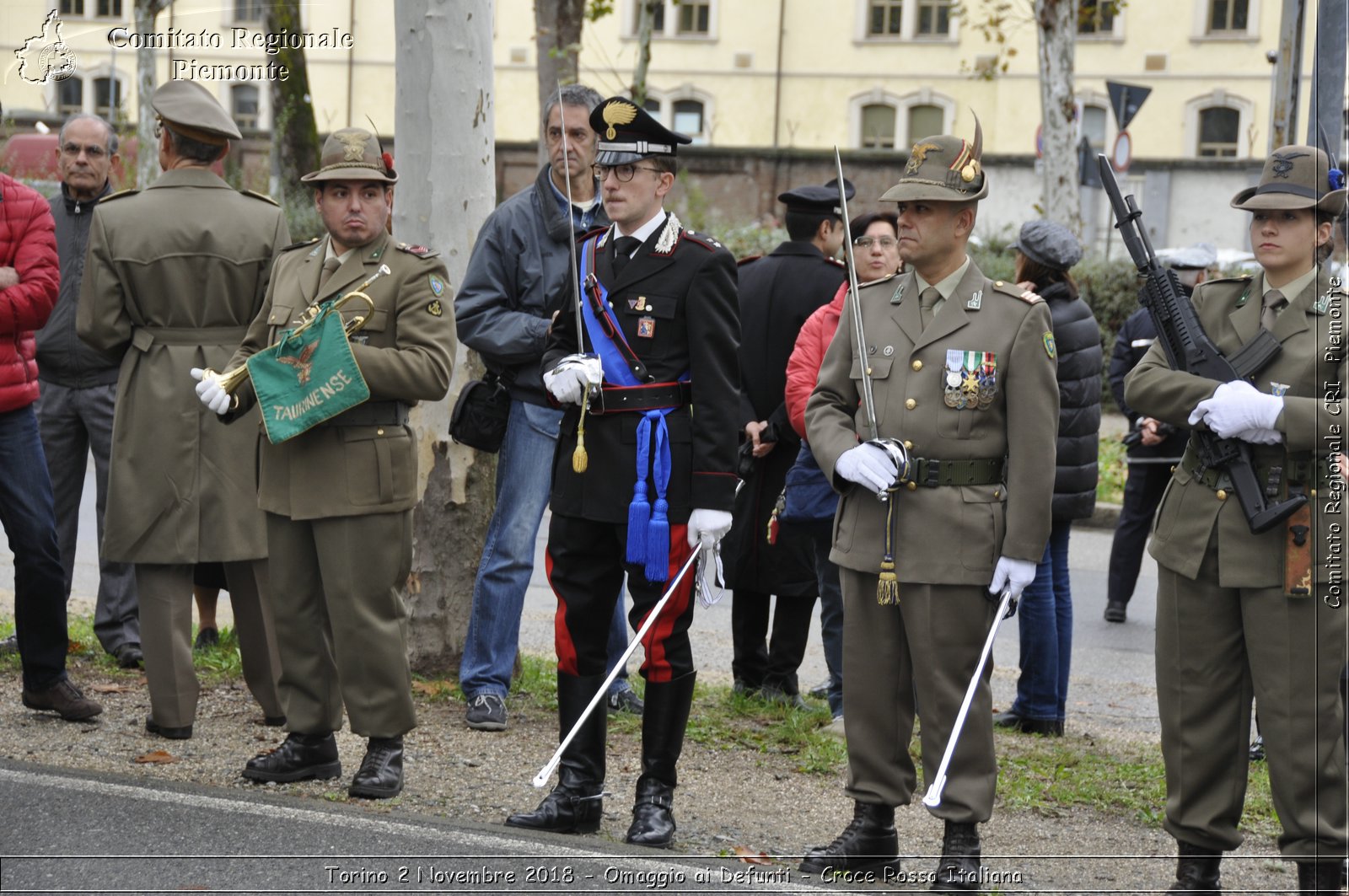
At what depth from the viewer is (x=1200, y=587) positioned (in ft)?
14.9

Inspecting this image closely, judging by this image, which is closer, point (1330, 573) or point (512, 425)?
point (1330, 573)

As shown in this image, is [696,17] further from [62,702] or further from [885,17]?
[62,702]

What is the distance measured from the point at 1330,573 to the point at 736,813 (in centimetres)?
207

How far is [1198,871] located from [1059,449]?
2.53m

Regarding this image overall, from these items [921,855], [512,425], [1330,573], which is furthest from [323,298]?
[1330,573]

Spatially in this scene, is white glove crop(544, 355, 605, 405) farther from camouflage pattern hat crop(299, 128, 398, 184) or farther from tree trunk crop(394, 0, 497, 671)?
tree trunk crop(394, 0, 497, 671)

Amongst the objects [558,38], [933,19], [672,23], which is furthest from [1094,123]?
[558,38]

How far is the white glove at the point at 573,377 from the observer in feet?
15.7

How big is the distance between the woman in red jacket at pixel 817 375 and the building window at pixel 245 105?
109 ft

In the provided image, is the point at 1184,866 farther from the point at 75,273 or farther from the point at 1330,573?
the point at 75,273

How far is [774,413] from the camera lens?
22.3ft

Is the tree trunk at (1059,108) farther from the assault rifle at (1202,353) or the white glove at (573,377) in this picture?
the white glove at (573,377)

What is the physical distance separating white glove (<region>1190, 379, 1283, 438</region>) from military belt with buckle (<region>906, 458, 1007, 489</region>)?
2.07ft

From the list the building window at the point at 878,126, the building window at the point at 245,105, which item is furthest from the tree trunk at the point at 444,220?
the building window at the point at 878,126
